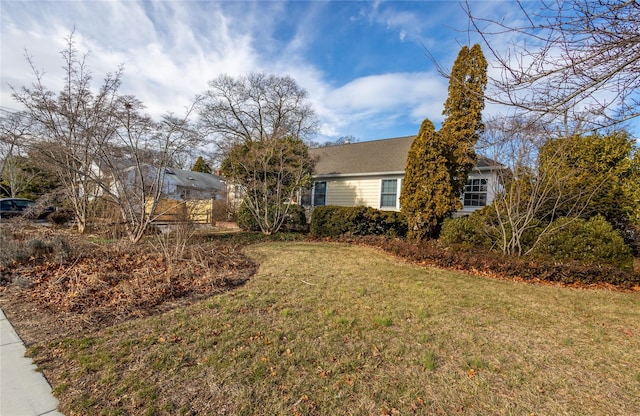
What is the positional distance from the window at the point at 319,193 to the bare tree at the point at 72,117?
946 centimetres

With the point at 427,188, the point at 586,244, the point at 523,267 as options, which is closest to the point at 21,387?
the point at 523,267

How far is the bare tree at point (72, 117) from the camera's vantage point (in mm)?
6676

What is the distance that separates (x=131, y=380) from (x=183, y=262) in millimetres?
3526

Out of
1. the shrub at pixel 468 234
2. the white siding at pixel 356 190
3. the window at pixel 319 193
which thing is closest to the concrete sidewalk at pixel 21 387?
the shrub at pixel 468 234

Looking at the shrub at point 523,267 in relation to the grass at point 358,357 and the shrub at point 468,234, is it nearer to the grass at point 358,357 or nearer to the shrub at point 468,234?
the shrub at point 468,234

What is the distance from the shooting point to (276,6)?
7.96 metres

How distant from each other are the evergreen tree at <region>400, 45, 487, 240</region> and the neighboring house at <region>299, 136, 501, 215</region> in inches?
62.4

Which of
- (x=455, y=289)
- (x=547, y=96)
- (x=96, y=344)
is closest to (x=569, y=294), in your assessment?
(x=455, y=289)

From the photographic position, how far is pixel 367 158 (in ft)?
47.0

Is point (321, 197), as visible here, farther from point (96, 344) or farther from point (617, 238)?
point (96, 344)

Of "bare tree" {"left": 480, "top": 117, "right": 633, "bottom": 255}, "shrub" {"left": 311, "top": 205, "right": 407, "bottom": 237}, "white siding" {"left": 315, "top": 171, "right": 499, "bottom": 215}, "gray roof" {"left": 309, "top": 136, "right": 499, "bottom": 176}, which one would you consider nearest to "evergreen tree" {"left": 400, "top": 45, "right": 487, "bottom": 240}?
"shrub" {"left": 311, "top": 205, "right": 407, "bottom": 237}

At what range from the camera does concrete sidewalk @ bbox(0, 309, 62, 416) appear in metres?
1.94

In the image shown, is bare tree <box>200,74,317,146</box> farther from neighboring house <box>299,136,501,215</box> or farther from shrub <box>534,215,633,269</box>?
shrub <box>534,215,633,269</box>

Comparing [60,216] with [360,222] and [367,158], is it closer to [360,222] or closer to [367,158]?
[360,222]
